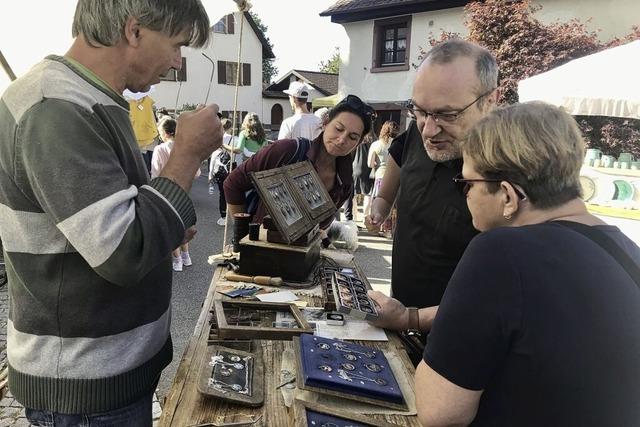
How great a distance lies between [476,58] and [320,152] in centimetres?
119

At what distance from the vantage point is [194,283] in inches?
181

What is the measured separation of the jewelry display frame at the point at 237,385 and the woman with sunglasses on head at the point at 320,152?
4.27 feet

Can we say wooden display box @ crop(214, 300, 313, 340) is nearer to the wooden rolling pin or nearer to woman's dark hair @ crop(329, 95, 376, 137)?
the wooden rolling pin

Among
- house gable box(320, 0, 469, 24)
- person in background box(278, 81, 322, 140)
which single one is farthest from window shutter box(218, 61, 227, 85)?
person in background box(278, 81, 322, 140)

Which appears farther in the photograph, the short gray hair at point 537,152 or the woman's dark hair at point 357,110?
the woman's dark hair at point 357,110

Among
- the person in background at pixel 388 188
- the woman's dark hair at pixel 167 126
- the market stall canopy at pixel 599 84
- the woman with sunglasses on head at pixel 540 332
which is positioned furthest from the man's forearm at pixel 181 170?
the woman's dark hair at pixel 167 126

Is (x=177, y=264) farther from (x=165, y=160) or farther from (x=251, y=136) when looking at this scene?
(x=251, y=136)

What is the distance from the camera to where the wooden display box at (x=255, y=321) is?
1.37 m

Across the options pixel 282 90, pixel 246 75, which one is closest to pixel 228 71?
pixel 246 75

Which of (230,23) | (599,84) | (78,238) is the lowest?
(78,238)

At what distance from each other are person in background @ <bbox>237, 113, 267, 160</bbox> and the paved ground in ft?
4.41

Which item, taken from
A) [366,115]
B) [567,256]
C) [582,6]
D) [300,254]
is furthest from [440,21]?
[567,256]

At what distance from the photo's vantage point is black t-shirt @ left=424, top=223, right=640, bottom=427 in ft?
2.80

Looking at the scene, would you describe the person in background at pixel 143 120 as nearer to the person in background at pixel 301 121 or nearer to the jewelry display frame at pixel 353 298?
the person in background at pixel 301 121
